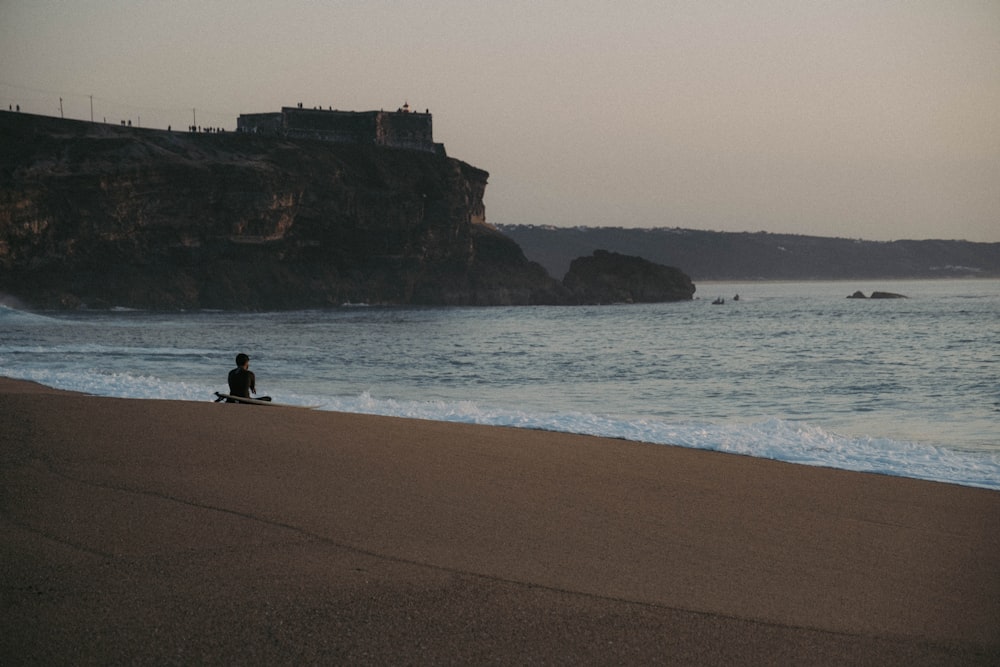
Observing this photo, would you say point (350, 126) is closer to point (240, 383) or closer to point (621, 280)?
point (621, 280)

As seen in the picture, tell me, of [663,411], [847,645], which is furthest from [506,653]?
[663,411]

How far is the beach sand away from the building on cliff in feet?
356

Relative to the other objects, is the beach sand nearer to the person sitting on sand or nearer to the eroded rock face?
the person sitting on sand

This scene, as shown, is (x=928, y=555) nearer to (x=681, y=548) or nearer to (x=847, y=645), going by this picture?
(x=681, y=548)

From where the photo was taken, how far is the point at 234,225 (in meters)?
96.4

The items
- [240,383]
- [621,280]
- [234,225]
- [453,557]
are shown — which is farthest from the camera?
[621,280]

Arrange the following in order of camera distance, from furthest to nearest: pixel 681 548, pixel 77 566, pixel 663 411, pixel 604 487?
pixel 663 411
pixel 604 487
pixel 681 548
pixel 77 566

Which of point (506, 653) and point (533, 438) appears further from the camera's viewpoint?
point (533, 438)

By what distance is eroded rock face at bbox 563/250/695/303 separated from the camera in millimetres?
125750

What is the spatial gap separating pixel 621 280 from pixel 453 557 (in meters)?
127

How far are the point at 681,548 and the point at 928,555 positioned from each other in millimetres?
1551

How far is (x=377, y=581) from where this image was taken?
170 inches

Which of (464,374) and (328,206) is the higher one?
(328,206)

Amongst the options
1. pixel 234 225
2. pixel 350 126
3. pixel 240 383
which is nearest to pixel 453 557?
pixel 240 383
